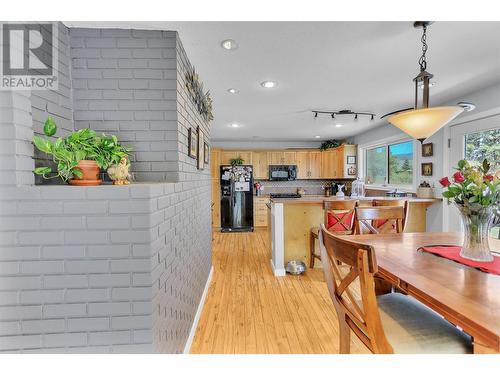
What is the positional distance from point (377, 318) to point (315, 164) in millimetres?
5174

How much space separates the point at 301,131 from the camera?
4.80 metres

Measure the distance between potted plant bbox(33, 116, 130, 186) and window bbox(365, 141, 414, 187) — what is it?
13.7 ft

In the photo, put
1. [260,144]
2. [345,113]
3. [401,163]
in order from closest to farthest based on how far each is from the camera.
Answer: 1. [345,113]
2. [401,163]
3. [260,144]

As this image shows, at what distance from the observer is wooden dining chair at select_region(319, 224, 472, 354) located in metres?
0.91

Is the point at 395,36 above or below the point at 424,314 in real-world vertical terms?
above

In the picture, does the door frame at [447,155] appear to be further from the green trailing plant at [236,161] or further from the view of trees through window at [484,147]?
the green trailing plant at [236,161]

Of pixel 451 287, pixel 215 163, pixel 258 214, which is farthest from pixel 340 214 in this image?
pixel 215 163

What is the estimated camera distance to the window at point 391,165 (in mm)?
3850

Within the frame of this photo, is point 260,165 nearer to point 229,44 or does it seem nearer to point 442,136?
point 442,136

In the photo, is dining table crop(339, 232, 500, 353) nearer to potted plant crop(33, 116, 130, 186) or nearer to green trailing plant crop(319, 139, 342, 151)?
potted plant crop(33, 116, 130, 186)

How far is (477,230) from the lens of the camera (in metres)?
1.19

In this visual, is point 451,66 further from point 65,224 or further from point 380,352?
point 65,224
